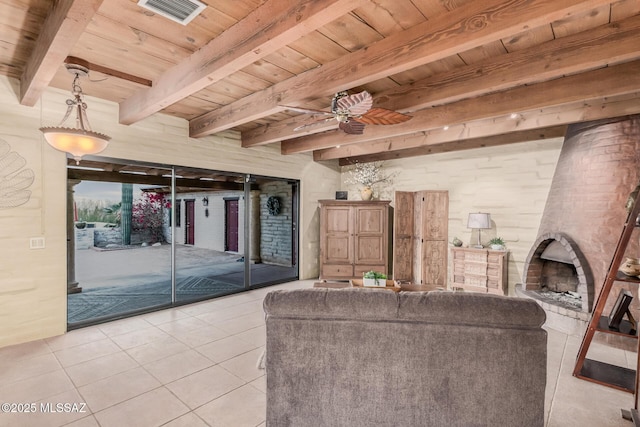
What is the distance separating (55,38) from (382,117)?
2478 millimetres

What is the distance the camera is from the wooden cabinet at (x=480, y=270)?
15.2 ft

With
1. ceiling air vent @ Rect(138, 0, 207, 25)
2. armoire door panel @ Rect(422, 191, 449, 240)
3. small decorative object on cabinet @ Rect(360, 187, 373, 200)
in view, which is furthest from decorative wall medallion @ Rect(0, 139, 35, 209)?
armoire door panel @ Rect(422, 191, 449, 240)

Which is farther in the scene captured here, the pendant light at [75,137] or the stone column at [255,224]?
the stone column at [255,224]

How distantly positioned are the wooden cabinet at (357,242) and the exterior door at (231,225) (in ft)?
15.8

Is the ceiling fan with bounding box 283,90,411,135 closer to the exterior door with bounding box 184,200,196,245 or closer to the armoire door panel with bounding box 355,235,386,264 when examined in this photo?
the armoire door panel with bounding box 355,235,386,264

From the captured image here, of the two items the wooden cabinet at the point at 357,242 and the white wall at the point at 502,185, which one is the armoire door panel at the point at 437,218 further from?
the wooden cabinet at the point at 357,242

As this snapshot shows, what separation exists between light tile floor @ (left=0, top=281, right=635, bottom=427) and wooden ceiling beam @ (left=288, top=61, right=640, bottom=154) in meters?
2.50

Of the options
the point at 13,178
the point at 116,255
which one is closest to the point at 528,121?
the point at 13,178

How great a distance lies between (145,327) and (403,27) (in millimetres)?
4046

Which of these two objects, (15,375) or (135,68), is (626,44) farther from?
(15,375)

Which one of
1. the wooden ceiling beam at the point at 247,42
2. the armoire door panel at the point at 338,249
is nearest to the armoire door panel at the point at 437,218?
the armoire door panel at the point at 338,249

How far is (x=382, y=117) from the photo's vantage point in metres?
2.96

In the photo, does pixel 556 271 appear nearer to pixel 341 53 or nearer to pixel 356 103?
pixel 356 103

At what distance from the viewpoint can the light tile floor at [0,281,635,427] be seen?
6.89 ft
